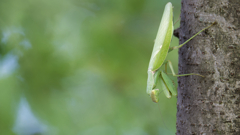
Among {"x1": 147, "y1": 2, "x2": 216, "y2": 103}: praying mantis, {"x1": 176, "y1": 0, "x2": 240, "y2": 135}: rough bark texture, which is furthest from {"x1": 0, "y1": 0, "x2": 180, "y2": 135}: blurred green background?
{"x1": 176, "y1": 0, "x2": 240, "y2": 135}: rough bark texture

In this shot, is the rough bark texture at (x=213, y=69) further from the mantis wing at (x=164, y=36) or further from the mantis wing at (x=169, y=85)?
the mantis wing at (x=169, y=85)

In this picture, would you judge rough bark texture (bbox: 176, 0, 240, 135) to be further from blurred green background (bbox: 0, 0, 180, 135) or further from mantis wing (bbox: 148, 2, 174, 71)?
blurred green background (bbox: 0, 0, 180, 135)

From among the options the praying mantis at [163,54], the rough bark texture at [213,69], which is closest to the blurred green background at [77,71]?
the praying mantis at [163,54]

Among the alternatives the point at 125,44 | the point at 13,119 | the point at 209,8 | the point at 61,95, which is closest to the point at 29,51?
the point at 61,95

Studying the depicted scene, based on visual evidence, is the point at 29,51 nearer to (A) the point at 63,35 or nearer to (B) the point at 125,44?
(A) the point at 63,35

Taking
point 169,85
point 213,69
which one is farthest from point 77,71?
point 213,69
